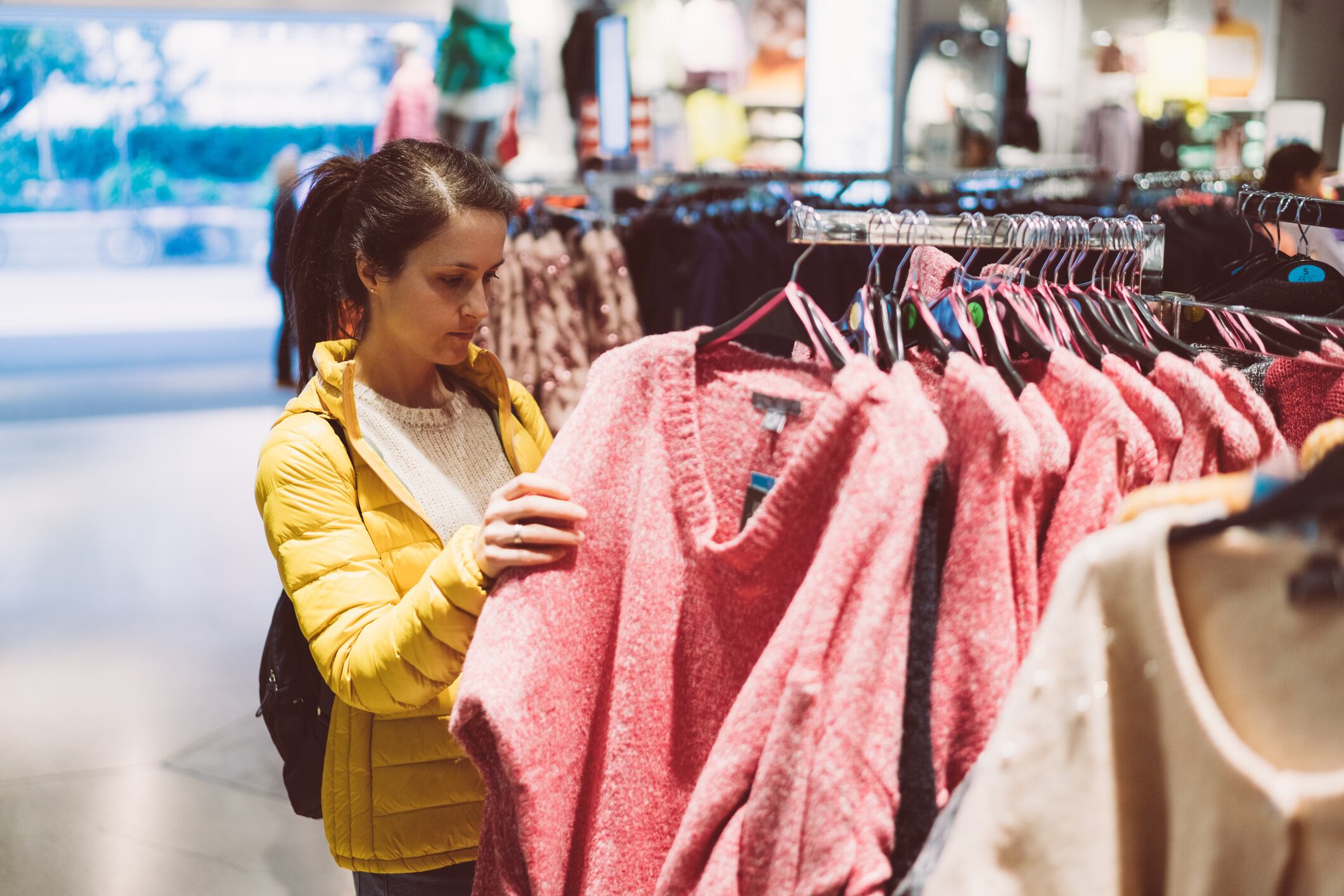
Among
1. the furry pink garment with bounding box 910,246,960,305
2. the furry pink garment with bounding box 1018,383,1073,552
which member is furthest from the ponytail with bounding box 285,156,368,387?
the furry pink garment with bounding box 1018,383,1073,552

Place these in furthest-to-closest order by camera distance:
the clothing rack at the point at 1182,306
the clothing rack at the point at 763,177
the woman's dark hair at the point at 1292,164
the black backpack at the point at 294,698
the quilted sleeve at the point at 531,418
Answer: the woman's dark hair at the point at 1292,164 < the clothing rack at the point at 763,177 < the quilted sleeve at the point at 531,418 < the black backpack at the point at 294,698 < the clothing rack at the point at 1182,306

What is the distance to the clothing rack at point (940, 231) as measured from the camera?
46.9 inches

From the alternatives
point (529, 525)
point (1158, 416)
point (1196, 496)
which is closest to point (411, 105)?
point (529, 525)

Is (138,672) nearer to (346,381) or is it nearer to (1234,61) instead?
(346,381)

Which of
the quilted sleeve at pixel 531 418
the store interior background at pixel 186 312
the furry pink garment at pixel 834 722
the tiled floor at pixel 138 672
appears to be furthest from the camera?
the store interior background at pixel 186 312

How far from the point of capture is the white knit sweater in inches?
51.8

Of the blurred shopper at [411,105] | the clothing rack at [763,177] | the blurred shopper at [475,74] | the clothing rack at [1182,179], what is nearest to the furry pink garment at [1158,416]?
the clothing rack at [763,177]

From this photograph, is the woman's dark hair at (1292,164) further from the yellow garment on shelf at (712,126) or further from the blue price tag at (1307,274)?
the yellow garment on shelf at (712,126)

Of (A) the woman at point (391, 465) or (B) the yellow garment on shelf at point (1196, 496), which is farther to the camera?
(A) the woman at point (391, 465)

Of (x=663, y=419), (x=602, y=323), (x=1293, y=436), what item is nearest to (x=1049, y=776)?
(x=663, y=419)

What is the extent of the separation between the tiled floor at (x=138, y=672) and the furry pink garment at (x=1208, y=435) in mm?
2139

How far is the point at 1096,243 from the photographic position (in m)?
1.35

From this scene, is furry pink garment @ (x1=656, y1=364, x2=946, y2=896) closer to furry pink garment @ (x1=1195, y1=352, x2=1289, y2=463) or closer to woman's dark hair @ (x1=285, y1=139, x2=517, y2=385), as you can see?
furry pink garment @ (x1=1195, y1=352, x2=1289, y2=463)

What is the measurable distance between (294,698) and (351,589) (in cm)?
30
